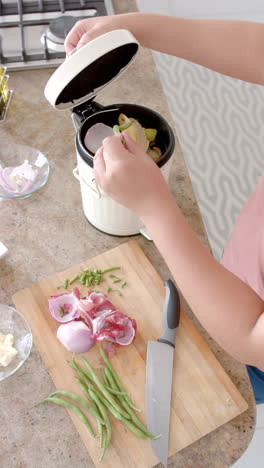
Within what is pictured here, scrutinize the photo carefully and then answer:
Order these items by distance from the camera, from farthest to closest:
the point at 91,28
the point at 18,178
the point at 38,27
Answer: the point at 38,27
the point at 18,178
the point at 91,28

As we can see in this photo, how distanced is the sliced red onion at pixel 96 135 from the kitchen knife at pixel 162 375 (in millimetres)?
299

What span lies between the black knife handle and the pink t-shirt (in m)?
0.16

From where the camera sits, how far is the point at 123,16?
42.7 inches

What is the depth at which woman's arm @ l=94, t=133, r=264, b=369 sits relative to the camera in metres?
0.83

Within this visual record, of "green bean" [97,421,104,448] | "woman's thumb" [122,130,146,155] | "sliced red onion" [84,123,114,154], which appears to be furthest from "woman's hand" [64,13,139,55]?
"green bean" [97,421,104,448]

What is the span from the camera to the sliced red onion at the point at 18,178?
1.15 m

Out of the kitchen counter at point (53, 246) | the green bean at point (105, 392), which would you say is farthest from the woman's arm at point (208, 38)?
the green bean at point (105, 392)

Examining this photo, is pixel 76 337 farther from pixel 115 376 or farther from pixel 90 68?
pixel 90 68

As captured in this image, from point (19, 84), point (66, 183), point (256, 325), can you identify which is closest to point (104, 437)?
point (256, 325)

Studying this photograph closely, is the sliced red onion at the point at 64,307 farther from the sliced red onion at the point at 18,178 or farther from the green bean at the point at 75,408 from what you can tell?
the sliced red onion at the point at 18,178

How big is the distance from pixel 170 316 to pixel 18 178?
464 millimetres

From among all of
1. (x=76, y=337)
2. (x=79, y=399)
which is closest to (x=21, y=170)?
(x=76, y=337)

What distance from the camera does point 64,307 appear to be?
101 centimetres

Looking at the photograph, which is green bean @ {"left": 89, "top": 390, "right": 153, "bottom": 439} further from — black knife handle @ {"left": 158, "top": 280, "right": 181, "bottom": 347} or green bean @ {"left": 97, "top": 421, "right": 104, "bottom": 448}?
black knife handle @ {"left": 158, "top": 280, "right": 181, "bottom": 347}
